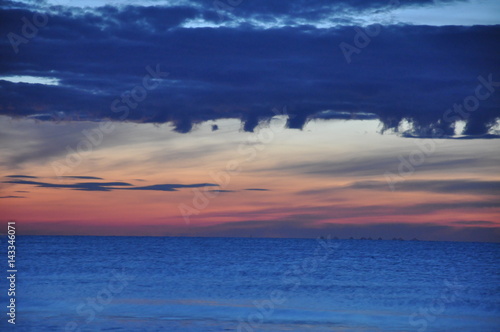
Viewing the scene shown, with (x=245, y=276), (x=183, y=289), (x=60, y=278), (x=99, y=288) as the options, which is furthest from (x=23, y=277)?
(x=245, y=276)

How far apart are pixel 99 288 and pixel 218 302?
32.0ft

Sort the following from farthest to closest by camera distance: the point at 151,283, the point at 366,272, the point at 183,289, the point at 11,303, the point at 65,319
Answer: the point at 366,272, the point at 151,283, the point at 183,289, the point at 11,303, the point at 65,319

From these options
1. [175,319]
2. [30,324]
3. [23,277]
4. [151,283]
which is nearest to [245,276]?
[151,283]

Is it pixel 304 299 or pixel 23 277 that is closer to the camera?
pixel 304 299

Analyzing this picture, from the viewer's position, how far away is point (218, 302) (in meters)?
30.2

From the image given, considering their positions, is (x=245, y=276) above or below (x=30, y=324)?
above

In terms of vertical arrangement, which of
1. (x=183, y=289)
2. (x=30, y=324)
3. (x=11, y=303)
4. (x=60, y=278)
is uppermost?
(x=60, y=278)

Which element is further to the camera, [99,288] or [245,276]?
[245,276]

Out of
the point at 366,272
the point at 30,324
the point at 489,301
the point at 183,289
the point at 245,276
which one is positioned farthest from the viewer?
the point at 366,272

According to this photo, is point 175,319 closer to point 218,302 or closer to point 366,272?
point 218,302

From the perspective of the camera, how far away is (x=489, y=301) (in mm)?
33062

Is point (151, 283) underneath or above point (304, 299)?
above

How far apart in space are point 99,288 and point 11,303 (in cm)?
916

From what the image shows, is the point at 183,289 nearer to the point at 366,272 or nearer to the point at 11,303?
the point at 11,303
